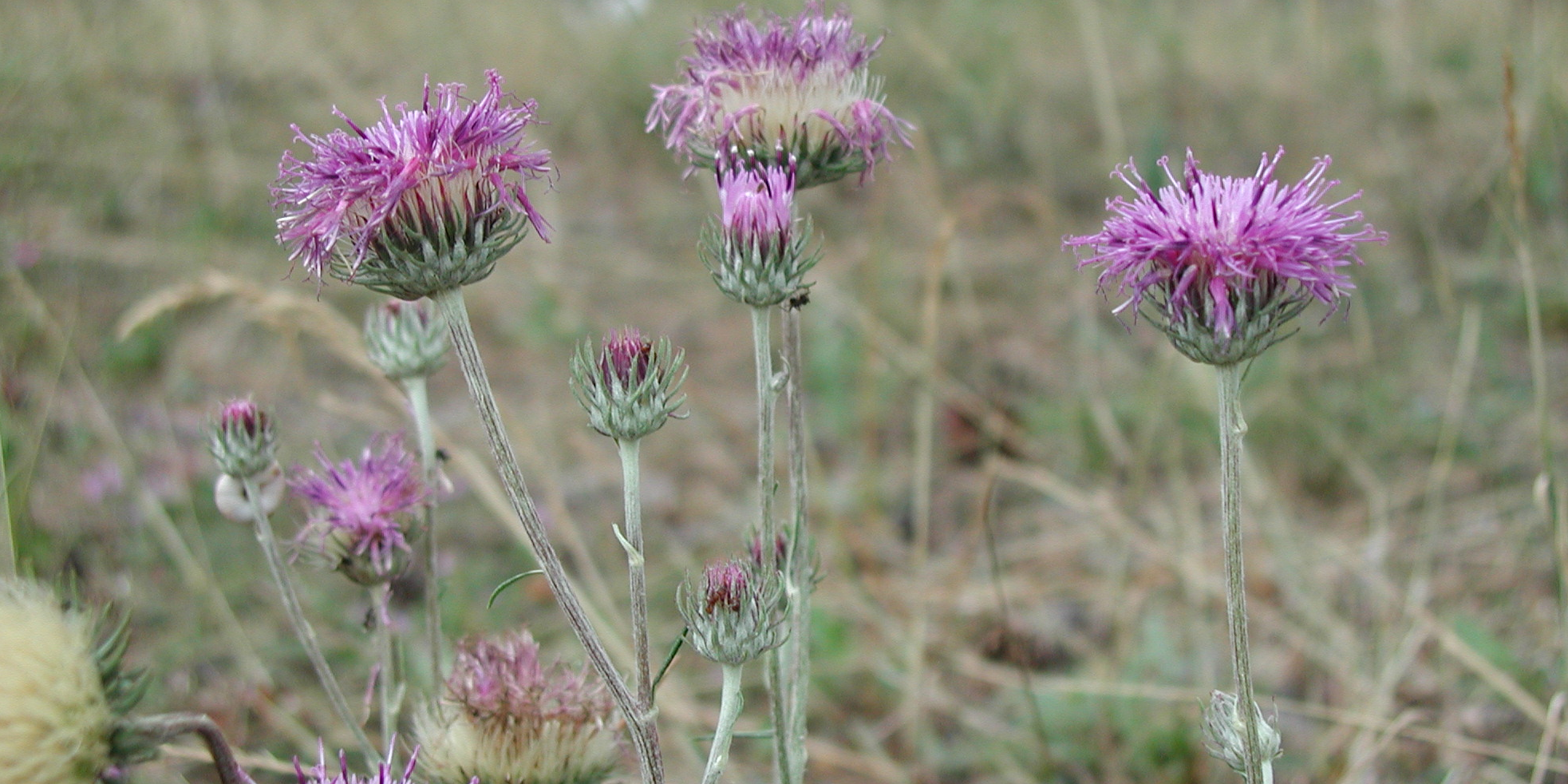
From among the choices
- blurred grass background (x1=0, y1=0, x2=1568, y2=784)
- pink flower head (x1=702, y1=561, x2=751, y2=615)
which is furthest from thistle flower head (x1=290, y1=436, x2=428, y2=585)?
pink flower head (x1=702, y1=561, x2=751, y2=615)

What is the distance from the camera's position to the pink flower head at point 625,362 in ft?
5.58

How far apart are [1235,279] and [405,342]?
5.30ft

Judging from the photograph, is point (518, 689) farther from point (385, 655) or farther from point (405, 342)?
point (405, 342)

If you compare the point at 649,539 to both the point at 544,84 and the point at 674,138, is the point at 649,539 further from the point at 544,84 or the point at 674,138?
the point at 544,84

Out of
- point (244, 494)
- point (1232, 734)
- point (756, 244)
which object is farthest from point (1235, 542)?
point (244, 494)

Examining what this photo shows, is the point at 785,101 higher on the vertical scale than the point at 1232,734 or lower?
higher

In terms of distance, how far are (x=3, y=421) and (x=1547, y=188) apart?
8.00 meters

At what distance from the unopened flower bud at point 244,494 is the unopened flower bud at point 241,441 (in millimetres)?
28

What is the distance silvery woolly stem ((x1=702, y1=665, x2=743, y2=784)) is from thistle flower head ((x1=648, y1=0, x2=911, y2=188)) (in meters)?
0.93

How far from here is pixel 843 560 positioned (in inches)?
159

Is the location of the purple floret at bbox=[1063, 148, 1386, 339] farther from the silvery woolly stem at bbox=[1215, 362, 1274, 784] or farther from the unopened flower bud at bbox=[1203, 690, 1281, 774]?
the unopened flower bud at bbox=[1203, 690, 1281, 774]

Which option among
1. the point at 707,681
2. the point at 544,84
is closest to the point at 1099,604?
the point at 707,681

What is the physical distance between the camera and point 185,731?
138 centimetres

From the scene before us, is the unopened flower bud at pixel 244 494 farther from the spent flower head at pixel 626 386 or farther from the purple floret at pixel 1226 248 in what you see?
the purple floret at pixel 1226 248
